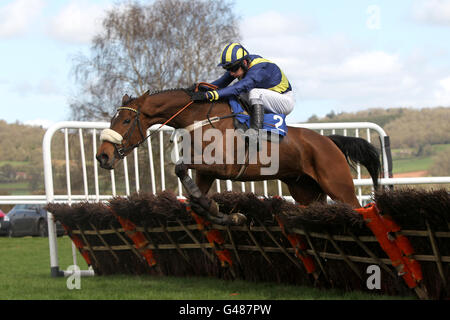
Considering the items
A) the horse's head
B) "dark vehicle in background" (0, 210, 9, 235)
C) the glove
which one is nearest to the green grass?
the horse's head

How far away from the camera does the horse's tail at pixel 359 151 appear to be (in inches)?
287

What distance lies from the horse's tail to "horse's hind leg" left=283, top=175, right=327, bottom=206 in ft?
1.74

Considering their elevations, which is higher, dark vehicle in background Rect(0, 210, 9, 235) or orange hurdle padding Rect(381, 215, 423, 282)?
orange hurdle padding Rect(381, 215, 423, 282)

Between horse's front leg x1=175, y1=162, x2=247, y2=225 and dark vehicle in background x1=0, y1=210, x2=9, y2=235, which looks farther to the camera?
dark vehicle in background x1=0, y1=210, x2=9, y2=235

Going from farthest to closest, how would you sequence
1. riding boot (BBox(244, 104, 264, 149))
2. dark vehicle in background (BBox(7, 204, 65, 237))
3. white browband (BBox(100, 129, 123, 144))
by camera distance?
dark vehicle in background (BBox(7, 204, 65, 237)), riding boot (BBox(244, 104, 264, 149)), white browband (BBox(100, 129, 123, 144))

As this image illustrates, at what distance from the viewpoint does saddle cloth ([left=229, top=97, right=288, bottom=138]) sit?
6.43m

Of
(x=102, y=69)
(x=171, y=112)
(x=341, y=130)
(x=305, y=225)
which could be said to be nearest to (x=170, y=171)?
(x=102, y=69)

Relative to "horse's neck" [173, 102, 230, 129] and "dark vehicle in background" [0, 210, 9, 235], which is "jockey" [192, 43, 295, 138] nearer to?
"horse's neck" [173, 102, 230, 129]

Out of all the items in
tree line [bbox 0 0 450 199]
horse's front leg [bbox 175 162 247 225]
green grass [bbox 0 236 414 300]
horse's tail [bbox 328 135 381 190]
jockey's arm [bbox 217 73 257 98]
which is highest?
tree line [bbox 0 0 450 199]

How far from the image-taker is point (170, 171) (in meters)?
24.0

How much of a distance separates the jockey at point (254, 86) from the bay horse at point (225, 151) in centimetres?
19

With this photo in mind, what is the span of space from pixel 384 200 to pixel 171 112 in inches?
104

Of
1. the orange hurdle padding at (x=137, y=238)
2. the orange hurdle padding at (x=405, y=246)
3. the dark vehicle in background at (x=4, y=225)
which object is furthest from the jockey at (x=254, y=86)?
the dark vehicle in background at (x=4, y=225)

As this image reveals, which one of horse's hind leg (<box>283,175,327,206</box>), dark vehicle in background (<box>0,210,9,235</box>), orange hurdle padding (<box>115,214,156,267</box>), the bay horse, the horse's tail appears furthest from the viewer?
dark vehicle in background (<box>0,210,9,235</box>)
